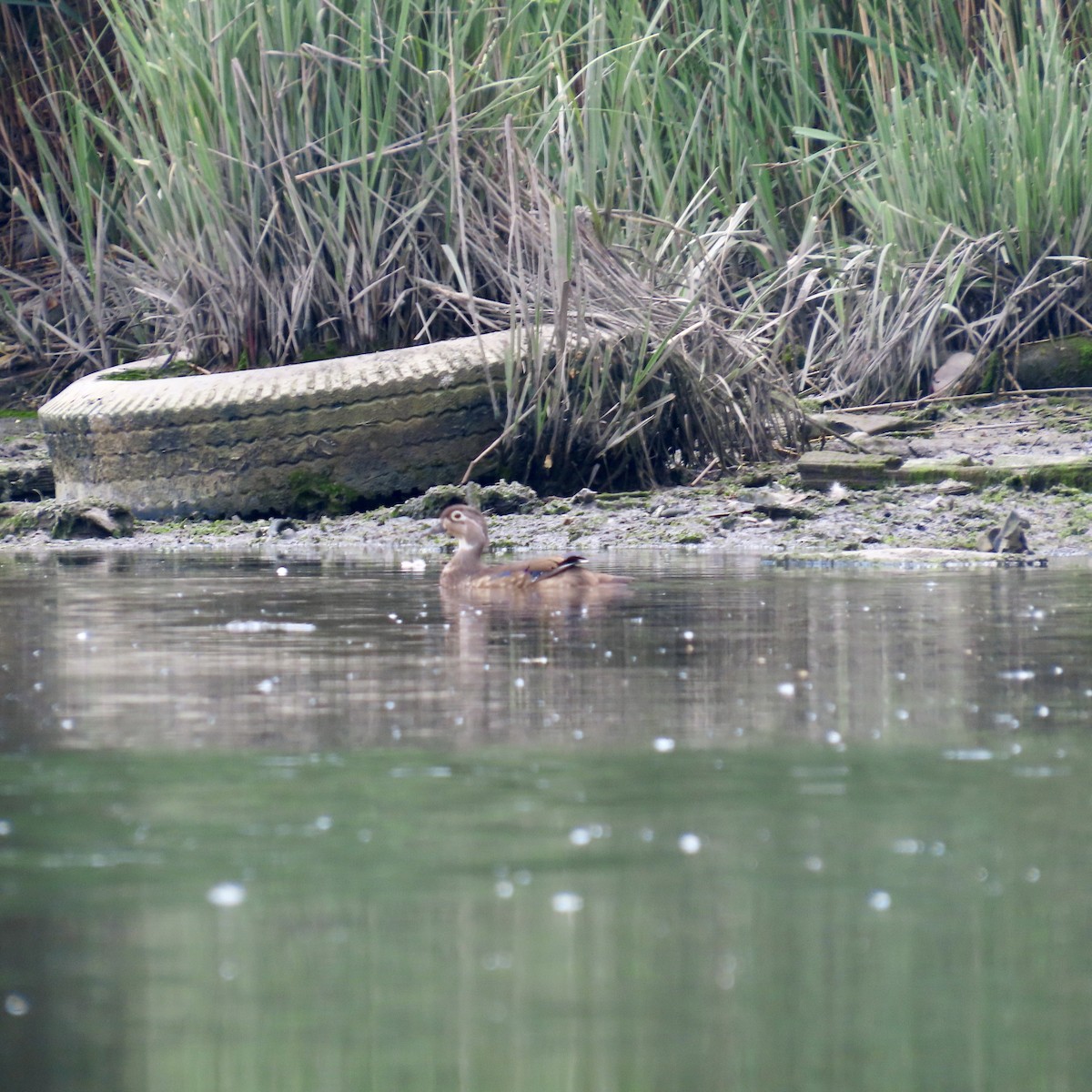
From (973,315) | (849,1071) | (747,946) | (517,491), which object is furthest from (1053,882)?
(973,315)

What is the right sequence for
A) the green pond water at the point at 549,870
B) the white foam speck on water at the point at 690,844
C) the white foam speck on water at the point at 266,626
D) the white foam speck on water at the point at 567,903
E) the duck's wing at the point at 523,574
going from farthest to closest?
the duck's wing at the point at 523,574, the white foam speck on water at the point at 266,626, the white foam speck on water at the point at 690,844, the white foam speck on water at the point at 567,903, the green pond water at the point at 549,870

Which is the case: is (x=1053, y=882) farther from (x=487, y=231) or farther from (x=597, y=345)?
(x=487, y=231)

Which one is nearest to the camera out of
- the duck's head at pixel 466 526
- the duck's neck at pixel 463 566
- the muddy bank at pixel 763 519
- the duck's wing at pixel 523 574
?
the duck's wing at pixel 523 574

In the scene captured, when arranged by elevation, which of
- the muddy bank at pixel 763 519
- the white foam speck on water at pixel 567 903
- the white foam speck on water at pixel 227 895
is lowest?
the muddy bank at pixel 763 519

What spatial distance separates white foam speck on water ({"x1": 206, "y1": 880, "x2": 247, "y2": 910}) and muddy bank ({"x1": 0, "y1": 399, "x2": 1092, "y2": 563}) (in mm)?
6037

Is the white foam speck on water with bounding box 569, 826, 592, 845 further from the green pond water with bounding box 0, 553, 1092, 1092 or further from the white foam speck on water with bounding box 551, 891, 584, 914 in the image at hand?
the white foam speck on water with bounding box 551, 891, 584, 914

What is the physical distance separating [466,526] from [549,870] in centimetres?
504

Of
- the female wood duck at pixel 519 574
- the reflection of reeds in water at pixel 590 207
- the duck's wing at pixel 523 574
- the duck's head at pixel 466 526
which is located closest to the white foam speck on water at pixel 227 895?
the female wood duck at pixel 519 574

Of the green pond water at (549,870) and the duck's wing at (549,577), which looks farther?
the duck's wing at (549,577)

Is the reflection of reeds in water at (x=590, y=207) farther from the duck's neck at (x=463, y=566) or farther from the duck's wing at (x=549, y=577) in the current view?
the duck's wing at (x=549, y=577)

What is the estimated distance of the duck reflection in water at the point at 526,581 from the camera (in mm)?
6891

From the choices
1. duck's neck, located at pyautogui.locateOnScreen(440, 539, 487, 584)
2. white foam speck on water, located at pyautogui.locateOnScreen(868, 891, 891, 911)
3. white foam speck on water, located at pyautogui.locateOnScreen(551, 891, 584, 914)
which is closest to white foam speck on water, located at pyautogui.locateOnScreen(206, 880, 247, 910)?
white foam speck on water, located at pyautogui.locateOnScreen(551, 891, 584, 914)

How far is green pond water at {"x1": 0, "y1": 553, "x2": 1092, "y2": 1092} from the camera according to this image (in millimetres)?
2168

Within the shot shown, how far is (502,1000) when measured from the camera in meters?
2.30
